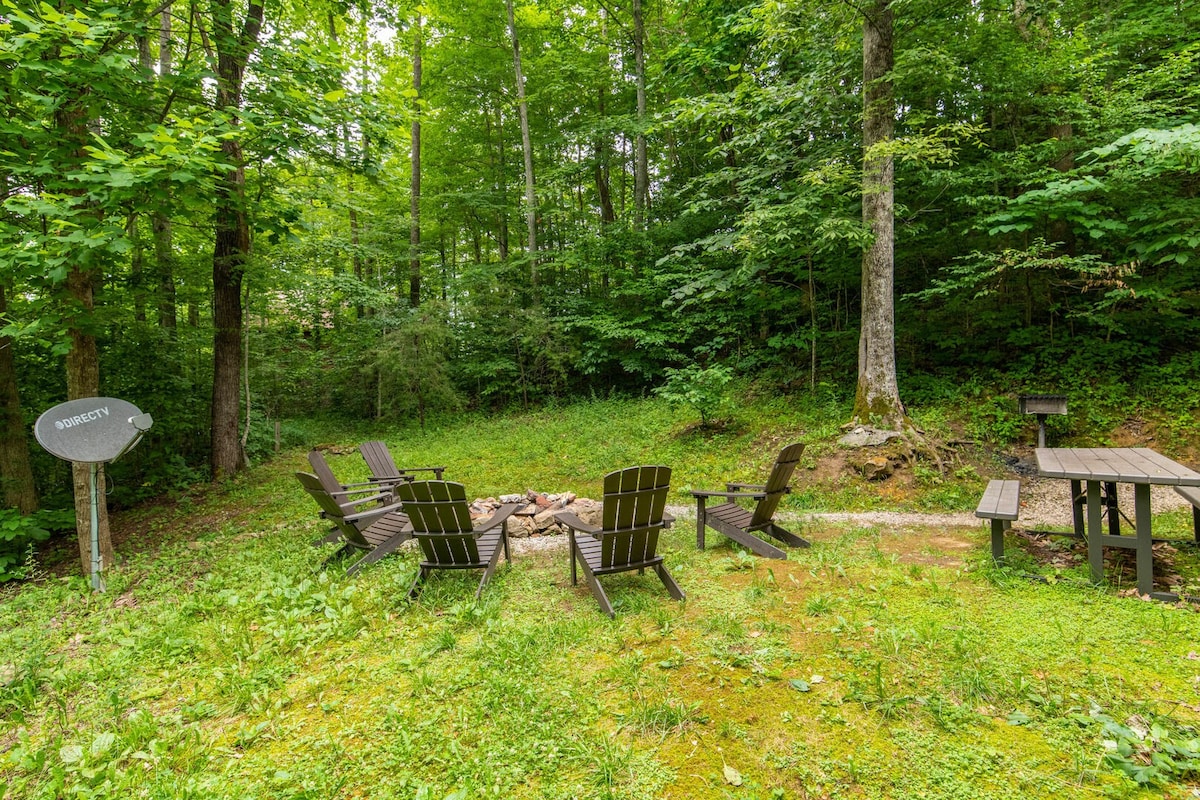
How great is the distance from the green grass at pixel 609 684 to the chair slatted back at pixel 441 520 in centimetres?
27

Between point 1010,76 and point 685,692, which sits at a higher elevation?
point 1010,76

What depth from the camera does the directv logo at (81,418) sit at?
12.7ft

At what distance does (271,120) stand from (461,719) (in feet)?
19.6

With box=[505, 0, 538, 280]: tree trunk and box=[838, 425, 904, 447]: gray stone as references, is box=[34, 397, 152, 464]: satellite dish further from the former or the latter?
box=[505, 0, 538, 280]: tree trunk

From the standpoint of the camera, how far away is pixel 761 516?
457 centimetres

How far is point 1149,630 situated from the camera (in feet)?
8.90

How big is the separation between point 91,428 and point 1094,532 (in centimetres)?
729

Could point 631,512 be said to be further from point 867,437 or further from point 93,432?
point 867,437

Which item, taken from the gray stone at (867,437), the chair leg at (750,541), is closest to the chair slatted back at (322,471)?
the chair leg at (750,541)

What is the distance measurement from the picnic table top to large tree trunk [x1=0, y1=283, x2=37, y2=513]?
10.2 metres

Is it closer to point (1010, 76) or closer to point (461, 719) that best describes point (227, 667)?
point (461, 719)

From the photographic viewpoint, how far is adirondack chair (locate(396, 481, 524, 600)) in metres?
3.62

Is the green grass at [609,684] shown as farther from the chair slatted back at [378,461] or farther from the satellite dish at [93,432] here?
the chair slatted back at [378,461]

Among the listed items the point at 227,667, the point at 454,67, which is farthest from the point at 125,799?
the point at 454,67
